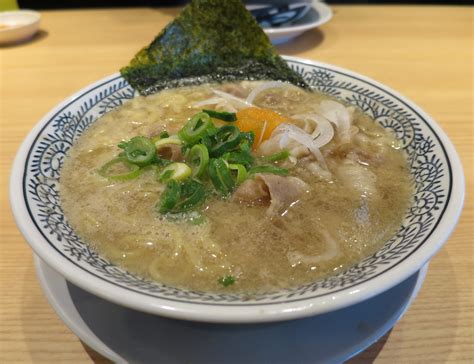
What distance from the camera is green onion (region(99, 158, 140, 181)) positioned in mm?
1519

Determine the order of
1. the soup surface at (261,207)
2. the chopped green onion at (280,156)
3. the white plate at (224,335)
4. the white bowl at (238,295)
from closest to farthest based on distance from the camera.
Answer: the white bowl at (238,295) → the white plate at (224,335) → the soup surface at (261,207) → the chopped green onion at (280,156)

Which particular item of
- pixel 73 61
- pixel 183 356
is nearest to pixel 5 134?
pixel 73 61

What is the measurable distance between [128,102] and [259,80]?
66 centimetres

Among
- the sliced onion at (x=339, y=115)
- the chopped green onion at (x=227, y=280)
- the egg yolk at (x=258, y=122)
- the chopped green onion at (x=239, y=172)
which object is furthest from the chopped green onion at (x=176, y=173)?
the sliced onion at (x=339, y=115)

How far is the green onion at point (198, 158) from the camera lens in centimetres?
146

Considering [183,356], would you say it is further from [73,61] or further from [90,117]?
[73,61]

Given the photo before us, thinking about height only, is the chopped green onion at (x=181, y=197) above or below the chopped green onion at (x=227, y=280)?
above

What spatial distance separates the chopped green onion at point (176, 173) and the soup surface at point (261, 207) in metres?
0.06

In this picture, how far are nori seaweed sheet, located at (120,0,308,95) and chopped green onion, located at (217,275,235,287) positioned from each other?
121 cm

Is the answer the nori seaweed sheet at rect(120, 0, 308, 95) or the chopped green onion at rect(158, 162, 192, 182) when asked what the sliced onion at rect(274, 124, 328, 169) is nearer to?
the chopped green onion at rect(158, 162, 192, 182)

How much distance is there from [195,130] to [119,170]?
32cm

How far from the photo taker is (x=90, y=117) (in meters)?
1.84

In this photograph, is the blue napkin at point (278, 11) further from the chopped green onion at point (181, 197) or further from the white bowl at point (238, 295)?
the chopped green onion at point (181, 197)

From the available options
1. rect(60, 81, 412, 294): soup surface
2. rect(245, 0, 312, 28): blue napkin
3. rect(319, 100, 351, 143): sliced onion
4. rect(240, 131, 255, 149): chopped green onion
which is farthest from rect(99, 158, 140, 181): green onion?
rect(245, 0, 312, 28): blue napkin
